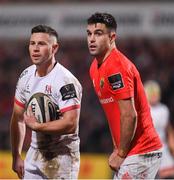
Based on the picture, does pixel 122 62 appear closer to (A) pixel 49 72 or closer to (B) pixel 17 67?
(A) pixel 49 72

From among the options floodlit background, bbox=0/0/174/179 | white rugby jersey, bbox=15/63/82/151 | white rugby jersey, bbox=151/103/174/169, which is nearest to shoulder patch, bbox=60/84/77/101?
white rugby jersey, bbox=15/63/82/151

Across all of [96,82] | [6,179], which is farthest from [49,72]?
[6,179]

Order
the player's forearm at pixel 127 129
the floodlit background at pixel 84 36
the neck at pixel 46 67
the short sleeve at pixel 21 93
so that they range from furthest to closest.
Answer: the floodlit background at pixel 84 36 < the short sleeve at pixel 21 93 < the neck at pixel 46 67 < the player's forearm at pixel 127 129

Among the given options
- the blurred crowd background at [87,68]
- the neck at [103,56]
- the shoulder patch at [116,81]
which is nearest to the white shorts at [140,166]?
the shoulder patch at [116,81]

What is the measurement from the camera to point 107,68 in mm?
6656

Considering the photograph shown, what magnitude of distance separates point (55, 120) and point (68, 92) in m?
0.26

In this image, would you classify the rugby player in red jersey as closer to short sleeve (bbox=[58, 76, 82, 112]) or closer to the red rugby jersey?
the red rugby jersey

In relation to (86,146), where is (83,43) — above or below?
above

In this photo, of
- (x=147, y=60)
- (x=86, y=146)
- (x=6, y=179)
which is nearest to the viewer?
(x=6, y=179)

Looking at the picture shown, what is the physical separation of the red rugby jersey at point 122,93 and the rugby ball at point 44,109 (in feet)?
Answer: 1.43

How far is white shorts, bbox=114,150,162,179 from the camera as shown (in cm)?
670

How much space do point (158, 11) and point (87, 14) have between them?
1478 mm

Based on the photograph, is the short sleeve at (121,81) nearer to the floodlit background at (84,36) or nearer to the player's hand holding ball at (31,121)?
the player's hand holding ball at (31,121)

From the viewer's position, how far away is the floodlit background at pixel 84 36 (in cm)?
1650
